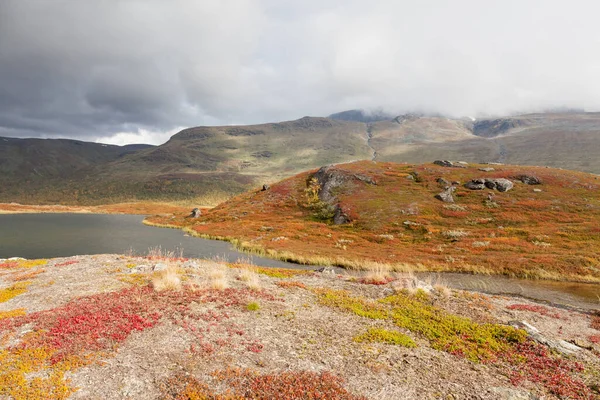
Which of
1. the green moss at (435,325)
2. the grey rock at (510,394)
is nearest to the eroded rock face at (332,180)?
the green moss at (435,325)

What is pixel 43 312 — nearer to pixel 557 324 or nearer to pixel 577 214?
pixel 557 324

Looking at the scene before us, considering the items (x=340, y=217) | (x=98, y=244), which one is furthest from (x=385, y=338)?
(x=98, y=244)

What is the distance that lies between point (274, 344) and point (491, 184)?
279 feet

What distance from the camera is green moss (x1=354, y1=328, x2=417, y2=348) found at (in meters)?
14.3

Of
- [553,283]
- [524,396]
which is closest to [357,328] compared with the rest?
[524,396]

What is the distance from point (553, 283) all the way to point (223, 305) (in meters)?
36.6

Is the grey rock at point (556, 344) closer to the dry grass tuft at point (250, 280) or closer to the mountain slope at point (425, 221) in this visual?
the dry grass tuft at point (250, 280)

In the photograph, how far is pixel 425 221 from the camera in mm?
64000

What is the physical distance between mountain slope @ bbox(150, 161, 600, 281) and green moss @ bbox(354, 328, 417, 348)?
2720 centimetres

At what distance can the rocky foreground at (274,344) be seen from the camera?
10.4m

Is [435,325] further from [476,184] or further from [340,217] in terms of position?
[476,184]

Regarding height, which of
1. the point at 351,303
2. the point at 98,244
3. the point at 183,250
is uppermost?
the point at 351,303

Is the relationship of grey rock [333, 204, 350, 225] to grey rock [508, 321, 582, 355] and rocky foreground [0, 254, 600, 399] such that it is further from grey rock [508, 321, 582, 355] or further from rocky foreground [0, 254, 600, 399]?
grey rock [508, 321, 582, 355]

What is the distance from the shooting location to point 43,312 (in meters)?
15.8
